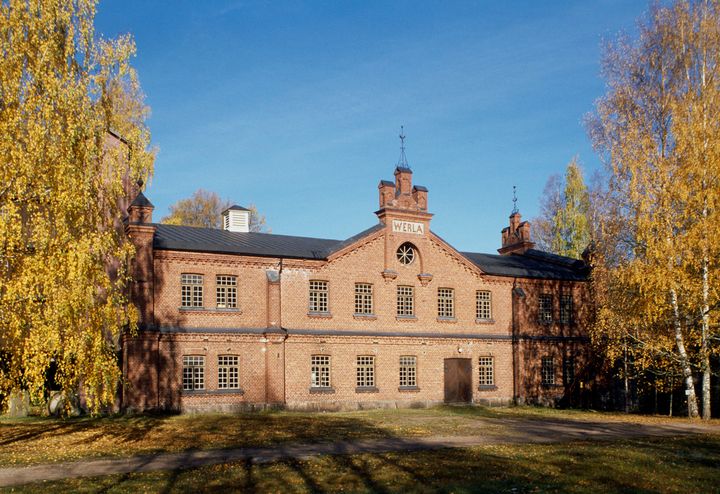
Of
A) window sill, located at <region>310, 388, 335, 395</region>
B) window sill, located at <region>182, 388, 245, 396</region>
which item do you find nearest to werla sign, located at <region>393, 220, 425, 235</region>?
window sill, located at <region>310, 388, 335, 395</region>

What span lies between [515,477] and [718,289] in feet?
55.0

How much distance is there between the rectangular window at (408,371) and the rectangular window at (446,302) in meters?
2.92

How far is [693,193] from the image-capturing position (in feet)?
93.5

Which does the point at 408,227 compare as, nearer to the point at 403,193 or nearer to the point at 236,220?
the point at 403,193

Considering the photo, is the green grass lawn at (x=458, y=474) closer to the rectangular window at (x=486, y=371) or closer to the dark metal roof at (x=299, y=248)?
the dark metal roof at (x=299, y=248)

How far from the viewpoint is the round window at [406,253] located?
35.2 meters

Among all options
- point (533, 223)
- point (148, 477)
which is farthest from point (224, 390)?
point (533, 223)

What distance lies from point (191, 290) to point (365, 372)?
9270mm

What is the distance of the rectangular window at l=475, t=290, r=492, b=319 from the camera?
3691cm

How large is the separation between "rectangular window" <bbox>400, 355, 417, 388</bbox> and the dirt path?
7.62 metres

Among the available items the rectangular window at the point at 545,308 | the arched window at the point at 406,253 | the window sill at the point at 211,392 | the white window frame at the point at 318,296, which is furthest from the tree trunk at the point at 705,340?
the window sill at the point at 211,392

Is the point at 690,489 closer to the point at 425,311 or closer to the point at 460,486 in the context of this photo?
the point at 460,486

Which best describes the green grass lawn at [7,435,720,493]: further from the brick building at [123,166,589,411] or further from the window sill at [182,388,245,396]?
the brick building at [123,166,589,411]

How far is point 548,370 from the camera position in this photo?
38375mm
